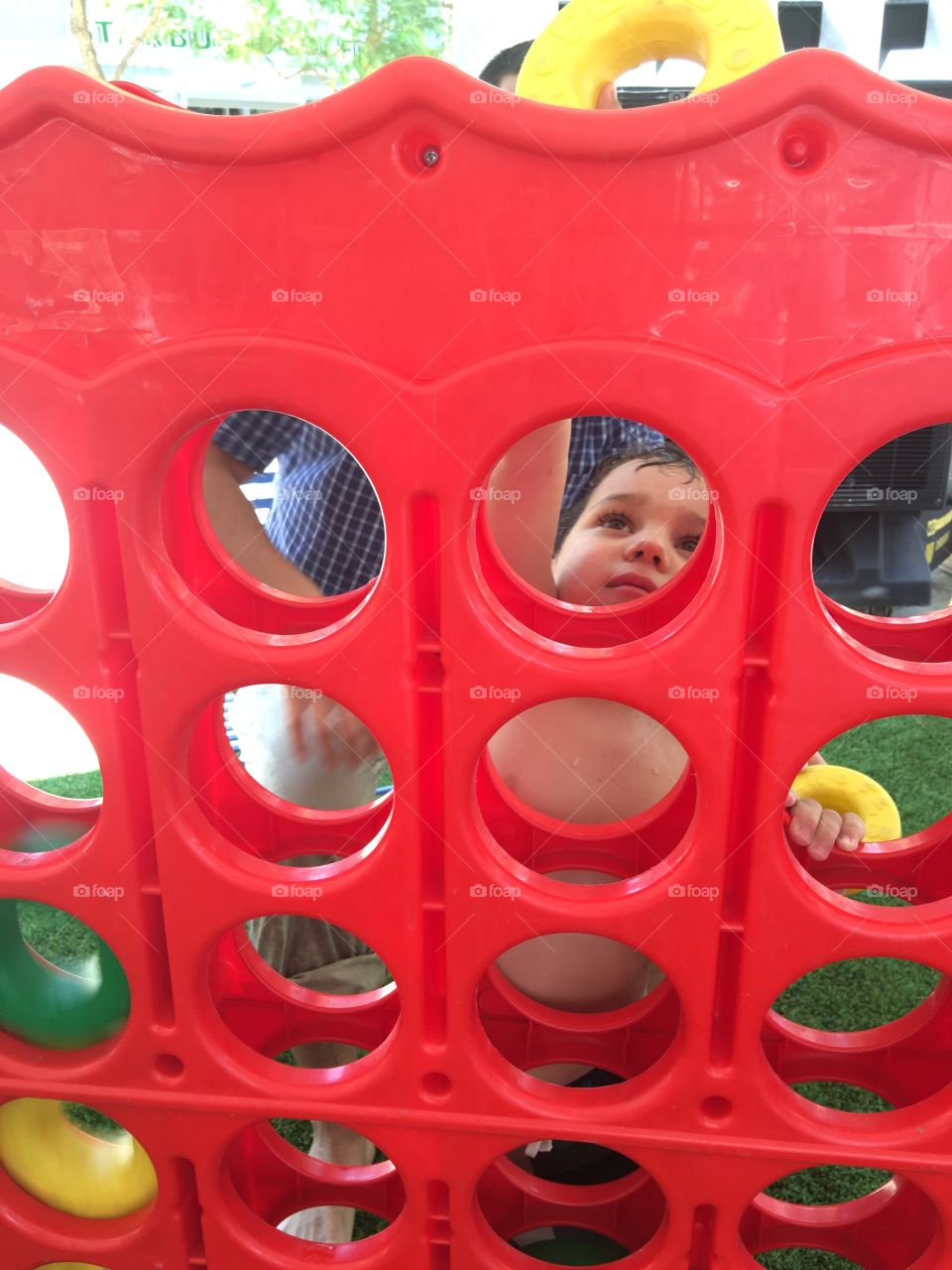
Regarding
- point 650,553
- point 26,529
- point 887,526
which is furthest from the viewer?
point 26,529

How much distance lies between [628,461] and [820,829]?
1.40ft

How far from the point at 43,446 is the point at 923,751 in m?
1.54

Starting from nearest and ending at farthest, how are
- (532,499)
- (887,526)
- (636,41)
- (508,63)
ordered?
(636,41) < (532,499) < (508,63) < (887,526)

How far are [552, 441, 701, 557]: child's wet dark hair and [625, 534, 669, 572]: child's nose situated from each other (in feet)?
0.23

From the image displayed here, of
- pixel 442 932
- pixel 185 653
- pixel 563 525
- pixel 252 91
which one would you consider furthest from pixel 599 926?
pixel 252 91

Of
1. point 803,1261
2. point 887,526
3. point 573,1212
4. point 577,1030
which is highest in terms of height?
point 887,526

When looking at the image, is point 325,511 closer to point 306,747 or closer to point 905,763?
point 306,747

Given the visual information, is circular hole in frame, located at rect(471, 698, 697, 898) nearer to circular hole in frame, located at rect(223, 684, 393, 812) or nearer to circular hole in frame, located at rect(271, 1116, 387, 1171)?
circular hole in frame, located at rect(223, 684, 393, 812)

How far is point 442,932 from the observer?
502mm

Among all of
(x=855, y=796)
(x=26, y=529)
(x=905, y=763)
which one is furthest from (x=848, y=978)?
(x=26, y=529)

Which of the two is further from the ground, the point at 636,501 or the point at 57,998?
the point at 636,501

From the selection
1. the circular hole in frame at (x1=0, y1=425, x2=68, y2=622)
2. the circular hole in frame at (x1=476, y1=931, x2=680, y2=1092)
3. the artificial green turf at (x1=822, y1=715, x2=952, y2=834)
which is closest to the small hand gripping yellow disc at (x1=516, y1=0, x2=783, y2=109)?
the circular hole in frame at (x1=476, y1=931, x2=680, y2=1092)

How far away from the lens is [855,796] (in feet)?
3.14

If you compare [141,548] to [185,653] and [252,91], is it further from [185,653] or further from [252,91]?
[252,91]
